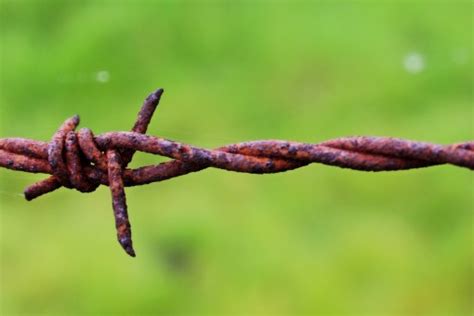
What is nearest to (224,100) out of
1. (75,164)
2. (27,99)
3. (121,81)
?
(121,81)

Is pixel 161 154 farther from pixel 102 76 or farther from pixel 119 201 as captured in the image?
pixel 102 76

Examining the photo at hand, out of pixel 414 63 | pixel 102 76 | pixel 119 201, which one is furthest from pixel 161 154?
pixel 414 63

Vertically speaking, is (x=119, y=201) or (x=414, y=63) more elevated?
(x=414, y=63)

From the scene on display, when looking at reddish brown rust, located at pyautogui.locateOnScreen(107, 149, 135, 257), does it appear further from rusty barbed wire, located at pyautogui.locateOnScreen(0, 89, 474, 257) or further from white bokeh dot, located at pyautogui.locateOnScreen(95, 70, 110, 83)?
white bokeh dot, located at pyautogui.locateOnScreen(95, 70, 110, 83)

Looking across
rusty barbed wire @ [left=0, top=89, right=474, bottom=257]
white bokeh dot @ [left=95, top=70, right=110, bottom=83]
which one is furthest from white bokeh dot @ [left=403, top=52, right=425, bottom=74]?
rusty barbed wire @ [left=0, top=89, right=474, bottom=257]

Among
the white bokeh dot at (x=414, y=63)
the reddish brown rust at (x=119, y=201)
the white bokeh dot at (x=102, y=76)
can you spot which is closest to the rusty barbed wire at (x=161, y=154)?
the reddish brown rust at (x=119, y=201)

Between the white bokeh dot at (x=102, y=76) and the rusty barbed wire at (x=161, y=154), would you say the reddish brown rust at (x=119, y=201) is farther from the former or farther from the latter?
the white bokeh dot at (x=102, y=76)

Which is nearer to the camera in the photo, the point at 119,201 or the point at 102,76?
the point at 119,201
